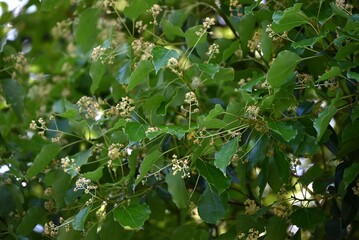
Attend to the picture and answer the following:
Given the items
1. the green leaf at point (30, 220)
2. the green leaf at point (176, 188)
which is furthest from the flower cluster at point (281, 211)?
the green leaf at point (30, 220)

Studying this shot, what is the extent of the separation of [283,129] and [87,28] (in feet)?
2.96

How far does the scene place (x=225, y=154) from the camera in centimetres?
172

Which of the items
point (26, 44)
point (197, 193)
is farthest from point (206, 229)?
point (26, 44)

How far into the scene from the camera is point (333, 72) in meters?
1.66

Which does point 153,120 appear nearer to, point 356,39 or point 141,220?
point 141,220

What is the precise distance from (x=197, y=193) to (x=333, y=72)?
0.80 meters

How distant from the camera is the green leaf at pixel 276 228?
196 cm

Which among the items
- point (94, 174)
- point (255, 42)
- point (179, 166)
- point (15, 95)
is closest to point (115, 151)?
point (94, 174)

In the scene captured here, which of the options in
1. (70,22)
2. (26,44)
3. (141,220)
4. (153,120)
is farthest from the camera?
(26,44)

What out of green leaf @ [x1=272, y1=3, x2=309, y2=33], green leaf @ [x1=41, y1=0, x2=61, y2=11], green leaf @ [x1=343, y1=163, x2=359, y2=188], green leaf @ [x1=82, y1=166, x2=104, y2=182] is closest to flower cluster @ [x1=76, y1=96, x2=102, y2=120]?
green leaf @ [x1=82, y1=166, x2=104, y2=182]

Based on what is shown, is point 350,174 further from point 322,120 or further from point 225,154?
point 225,154

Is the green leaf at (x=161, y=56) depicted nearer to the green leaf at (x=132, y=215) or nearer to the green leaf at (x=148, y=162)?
the green leaf at (x=148, y=162)

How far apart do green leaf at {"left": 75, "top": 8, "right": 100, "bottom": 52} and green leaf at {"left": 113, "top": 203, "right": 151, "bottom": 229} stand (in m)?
0.72

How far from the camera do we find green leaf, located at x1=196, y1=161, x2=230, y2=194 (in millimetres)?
1828
